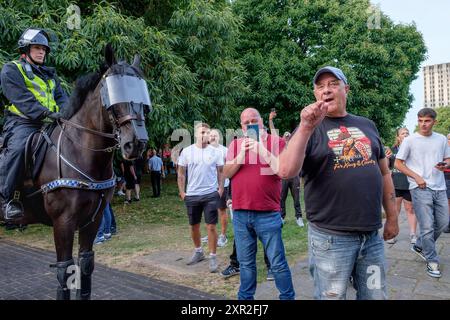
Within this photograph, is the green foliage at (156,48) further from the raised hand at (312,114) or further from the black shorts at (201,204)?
the raised hand at (312,114)

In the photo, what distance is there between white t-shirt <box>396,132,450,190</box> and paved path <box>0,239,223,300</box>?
3.56m

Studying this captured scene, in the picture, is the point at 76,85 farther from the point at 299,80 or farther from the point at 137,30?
the point at 299,80

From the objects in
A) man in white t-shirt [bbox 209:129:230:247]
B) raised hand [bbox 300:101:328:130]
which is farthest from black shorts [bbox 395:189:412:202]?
raised hand [bbox 300:101:328:130]

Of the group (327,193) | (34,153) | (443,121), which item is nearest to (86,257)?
(34,153)

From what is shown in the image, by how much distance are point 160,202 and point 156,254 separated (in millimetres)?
7113

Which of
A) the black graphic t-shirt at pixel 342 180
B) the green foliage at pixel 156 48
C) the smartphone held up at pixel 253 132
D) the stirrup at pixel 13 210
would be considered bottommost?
the stirrup at pixel 13 210

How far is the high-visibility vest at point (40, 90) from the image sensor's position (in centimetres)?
393

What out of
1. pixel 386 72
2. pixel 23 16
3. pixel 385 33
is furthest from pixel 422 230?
pixel 385 33

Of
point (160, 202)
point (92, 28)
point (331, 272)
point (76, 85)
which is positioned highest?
point (92, 28)

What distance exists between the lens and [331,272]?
8.20ft

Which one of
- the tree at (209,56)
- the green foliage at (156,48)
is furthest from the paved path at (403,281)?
the tree at (209,56)

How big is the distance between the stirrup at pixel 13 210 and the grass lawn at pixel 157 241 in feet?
7.33

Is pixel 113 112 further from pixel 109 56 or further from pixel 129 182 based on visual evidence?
pixel 129 182

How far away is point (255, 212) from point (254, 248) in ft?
1.34
